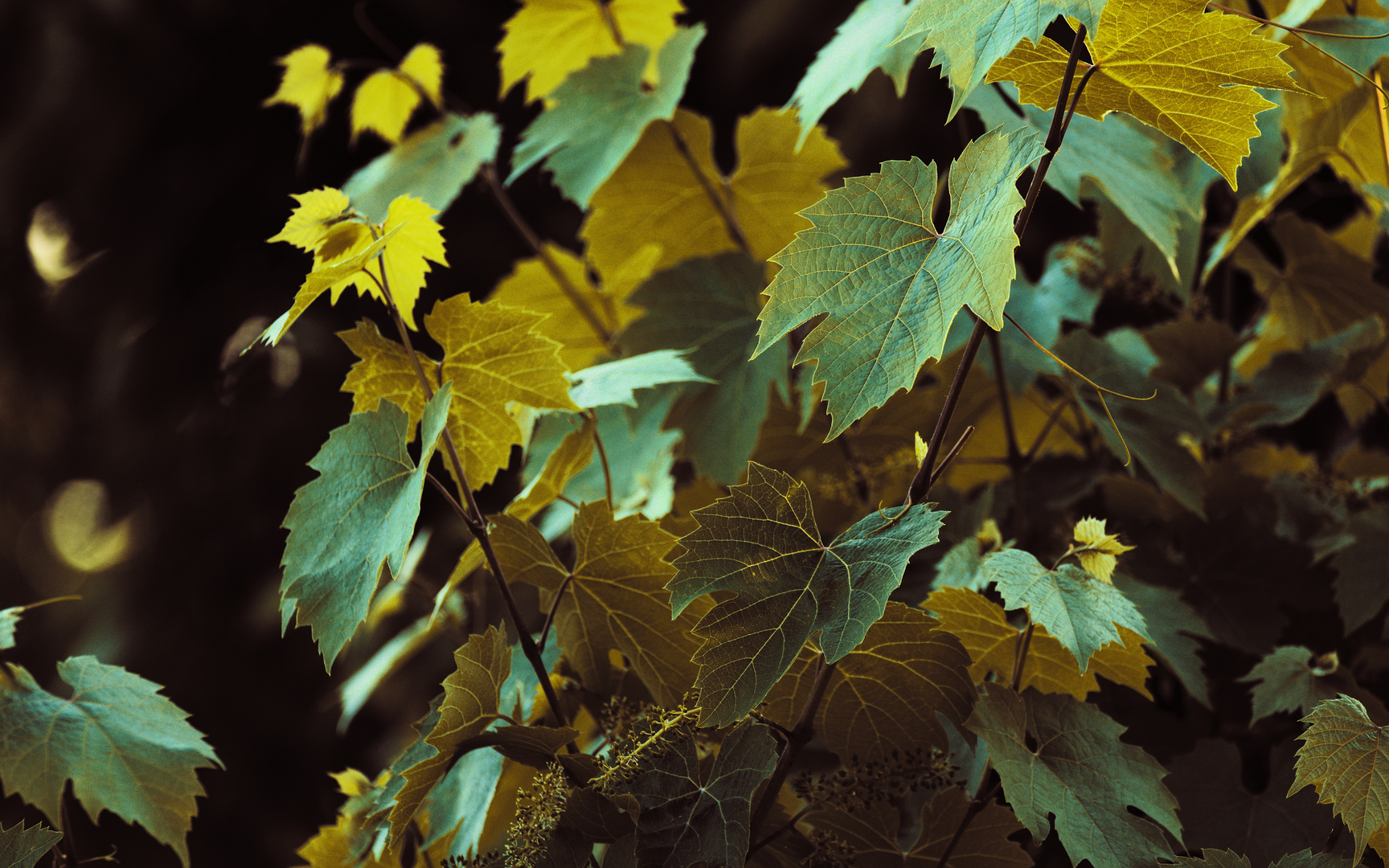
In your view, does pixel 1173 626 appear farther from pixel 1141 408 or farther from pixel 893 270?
pixel 893 270

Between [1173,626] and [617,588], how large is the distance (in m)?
0.28

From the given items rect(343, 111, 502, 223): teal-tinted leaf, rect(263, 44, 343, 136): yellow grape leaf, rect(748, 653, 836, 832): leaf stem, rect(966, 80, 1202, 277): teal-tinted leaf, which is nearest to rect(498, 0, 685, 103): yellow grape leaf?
rect(343, 111, 502, 223): teal-tinted leaf

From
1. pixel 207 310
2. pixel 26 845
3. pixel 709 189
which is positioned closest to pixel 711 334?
pixel 709 189

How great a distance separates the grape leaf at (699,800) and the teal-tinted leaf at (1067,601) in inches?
4.1

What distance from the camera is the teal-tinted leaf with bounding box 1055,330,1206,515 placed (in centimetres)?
53

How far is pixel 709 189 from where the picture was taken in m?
0.69

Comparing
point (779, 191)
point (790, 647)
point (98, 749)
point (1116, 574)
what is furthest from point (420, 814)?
point (779, 191)

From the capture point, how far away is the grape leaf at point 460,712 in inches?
13.2

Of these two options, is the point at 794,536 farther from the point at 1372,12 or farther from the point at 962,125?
the point at 1372,12

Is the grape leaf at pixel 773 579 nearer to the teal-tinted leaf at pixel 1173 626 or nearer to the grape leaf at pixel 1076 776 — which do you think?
the grape leaf at pixel 1076 776

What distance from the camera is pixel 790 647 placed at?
0.31m

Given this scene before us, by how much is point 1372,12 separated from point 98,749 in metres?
0.83

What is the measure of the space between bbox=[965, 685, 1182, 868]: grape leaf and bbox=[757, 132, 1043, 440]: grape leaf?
0.46 ft

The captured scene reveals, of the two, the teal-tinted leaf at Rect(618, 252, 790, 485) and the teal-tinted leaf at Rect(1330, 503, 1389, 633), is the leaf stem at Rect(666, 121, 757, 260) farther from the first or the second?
the teal-tinted leaf at Rect(1330, 503, 1389, 633)
